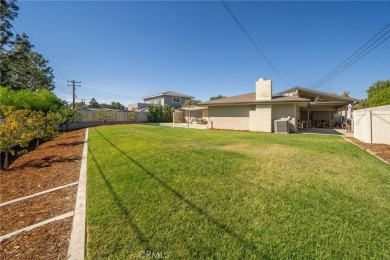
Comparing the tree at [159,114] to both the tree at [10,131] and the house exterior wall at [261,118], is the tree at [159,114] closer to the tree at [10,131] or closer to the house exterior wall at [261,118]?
the house exterior wall at [261,118]

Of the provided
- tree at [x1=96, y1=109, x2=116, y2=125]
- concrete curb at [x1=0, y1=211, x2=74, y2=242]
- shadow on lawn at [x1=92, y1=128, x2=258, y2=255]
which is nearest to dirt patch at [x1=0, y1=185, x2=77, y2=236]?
concrete curb at [x1=0, y1=211, x2=74, y2=242]

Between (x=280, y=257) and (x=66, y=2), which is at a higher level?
(x=66, y=2)

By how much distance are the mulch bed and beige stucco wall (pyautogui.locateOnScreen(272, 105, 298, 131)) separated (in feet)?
50.3

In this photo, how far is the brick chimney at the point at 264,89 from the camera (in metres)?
16.2

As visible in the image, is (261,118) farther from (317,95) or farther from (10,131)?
(10,131)

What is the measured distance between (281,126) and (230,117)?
5204 millimetres

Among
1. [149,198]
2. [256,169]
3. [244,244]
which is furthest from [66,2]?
[244,244]

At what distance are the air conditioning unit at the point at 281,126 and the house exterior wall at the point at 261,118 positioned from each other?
0.82 meters

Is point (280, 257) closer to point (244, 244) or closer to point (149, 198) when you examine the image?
point (244, 244)

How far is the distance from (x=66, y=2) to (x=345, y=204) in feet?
46.9

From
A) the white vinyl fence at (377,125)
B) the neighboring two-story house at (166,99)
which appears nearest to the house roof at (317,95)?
the white vinyl fence at (377,125)

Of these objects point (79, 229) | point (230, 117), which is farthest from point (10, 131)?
point (230, 117)

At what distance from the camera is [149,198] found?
11.8 ft

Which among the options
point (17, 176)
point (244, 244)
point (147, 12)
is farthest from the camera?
point (147, 12)
